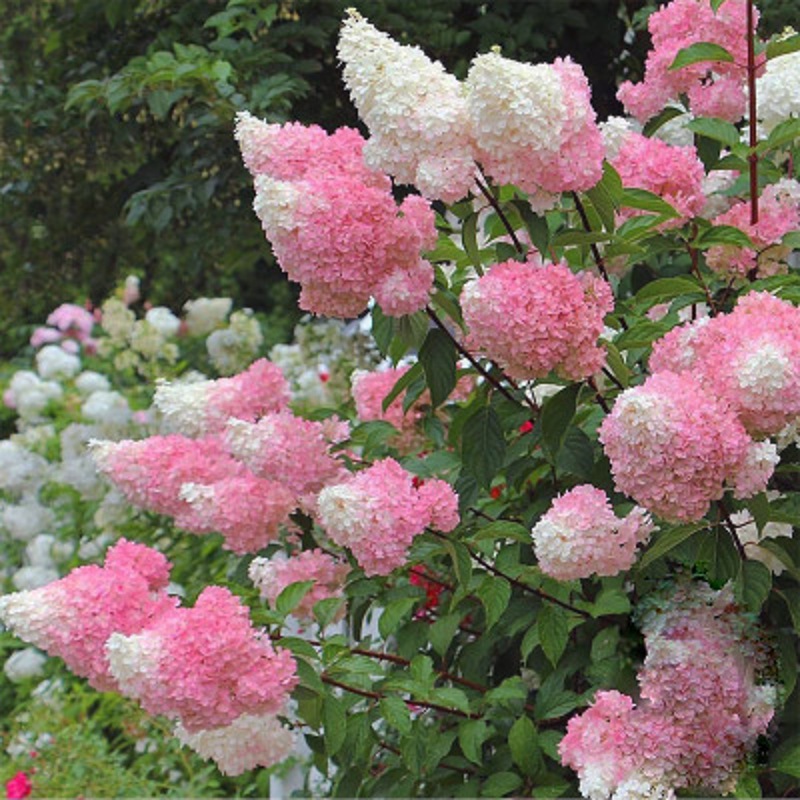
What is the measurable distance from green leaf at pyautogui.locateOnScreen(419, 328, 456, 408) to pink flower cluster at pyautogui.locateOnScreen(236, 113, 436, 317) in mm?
118

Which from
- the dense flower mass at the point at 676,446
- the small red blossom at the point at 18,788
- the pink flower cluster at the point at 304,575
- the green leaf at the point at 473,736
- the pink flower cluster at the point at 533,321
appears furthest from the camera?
the small red blossom at the point at 18,788

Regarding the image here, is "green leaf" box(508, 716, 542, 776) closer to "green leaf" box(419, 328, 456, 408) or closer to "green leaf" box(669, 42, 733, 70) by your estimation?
"green leaf" box(419, 328, 456, 408)

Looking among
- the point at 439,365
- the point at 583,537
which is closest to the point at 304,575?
the point at 439,365

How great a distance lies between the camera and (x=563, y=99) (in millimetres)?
1579

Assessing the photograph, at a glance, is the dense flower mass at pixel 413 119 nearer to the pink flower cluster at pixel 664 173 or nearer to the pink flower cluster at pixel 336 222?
the pink flower cluster at pixel 336 222

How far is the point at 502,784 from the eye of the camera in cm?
205

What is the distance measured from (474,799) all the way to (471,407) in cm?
56

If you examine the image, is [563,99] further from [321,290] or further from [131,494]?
[131,494]

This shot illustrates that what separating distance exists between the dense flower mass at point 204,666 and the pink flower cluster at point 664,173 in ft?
2.38

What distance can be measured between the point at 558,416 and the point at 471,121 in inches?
13.7

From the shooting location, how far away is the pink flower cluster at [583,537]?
5.43ft

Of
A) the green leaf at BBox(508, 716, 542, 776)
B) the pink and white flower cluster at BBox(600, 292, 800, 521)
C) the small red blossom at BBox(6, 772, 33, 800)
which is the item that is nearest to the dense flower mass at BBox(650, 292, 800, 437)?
the pink and white flower cluster at BBox(600, 292, 800, 521)

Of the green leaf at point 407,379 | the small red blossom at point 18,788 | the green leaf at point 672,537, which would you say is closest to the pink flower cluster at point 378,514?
the green leaf at point 407,379

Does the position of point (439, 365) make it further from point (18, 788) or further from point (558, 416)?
point (18, 788)
